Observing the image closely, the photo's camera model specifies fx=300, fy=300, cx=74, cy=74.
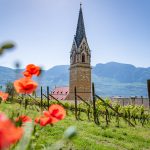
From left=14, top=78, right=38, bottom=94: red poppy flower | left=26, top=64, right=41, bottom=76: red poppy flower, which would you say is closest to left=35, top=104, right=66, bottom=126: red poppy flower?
left=14, top=78, right=38, bottom=94: red poppy flower

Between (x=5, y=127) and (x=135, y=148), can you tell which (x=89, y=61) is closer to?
(x=135, y=148)

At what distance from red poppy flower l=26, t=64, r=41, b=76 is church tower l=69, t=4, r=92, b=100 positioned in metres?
108

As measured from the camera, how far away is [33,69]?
2.20 m

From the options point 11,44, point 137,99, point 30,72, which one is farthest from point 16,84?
point 137,99

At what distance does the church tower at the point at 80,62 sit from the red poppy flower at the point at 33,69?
10777 cm

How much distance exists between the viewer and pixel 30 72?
217 centimetres

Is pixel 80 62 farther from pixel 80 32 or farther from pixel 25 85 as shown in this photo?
pixel 25 85

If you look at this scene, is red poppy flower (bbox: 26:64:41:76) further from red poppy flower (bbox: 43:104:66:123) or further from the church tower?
the church tower

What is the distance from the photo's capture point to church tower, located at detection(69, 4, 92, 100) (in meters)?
110

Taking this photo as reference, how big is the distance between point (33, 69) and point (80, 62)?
110422 mm

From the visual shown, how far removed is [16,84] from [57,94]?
129074 millimetres

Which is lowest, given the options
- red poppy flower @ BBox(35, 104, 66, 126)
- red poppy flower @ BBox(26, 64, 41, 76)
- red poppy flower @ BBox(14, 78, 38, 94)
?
red poppy flower @ BBox(35, 104, 66, 126)

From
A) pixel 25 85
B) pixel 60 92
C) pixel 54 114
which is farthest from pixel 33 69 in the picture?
pixel 60 92

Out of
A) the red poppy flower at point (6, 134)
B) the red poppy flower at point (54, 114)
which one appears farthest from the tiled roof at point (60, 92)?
the red poppy flower at point (6, 134)
